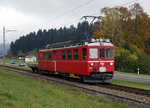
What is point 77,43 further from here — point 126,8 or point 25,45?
point 25,45

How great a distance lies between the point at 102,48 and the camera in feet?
50.0

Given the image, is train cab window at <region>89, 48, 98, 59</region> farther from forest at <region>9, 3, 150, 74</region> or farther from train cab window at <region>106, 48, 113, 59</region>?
forest at <region>9, 3, 150, 74</region>

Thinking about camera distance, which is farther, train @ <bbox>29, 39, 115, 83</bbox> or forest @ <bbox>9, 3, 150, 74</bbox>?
forest @ <bbox>9, 3, 150, 74</bbox>

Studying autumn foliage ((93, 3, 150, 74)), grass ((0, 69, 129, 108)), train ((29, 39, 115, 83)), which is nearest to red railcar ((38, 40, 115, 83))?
train ((29, 39, 115, 83))

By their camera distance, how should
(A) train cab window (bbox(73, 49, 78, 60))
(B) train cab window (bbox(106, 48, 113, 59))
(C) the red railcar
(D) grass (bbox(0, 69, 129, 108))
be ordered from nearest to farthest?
(D) grass (bbox(0, 69, 129, 108)), (C) the red railcar, (B) train cab window (bbox(106, 48, 113, 59)), (A) train cab window (bbox(73, 49, 78, 60))

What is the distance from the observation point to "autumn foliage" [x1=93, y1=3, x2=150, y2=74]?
125 feet

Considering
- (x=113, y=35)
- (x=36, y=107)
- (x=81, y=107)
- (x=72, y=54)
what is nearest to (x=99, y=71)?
(x=72, y=54)

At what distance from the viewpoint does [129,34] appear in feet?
156

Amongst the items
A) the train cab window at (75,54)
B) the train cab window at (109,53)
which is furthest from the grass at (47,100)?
the train cab window at (75,54)

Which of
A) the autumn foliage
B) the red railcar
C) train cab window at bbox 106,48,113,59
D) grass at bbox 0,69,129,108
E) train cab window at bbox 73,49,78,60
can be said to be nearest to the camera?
grass at bbox 0,69,129,108

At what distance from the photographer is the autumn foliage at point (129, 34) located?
38156mm

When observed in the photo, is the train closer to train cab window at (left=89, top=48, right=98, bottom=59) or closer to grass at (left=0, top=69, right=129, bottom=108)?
train cab window at (left=89, top=48, right=98, bottom=59)

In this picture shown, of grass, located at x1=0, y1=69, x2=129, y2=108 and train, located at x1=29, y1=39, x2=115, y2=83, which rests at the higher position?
train, located at x1=29, y1=39, x2=115, y2=83

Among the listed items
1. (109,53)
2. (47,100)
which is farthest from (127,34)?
(47,100)
